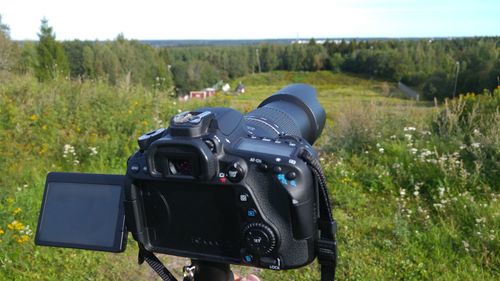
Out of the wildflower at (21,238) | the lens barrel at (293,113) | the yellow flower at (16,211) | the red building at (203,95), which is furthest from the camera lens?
the red building at (203,95)

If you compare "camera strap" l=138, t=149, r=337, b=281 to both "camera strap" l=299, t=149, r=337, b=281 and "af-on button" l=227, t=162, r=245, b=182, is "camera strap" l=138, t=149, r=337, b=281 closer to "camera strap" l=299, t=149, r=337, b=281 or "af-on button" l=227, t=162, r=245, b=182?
"camera strap" l=299, t=149, r=337, b=281

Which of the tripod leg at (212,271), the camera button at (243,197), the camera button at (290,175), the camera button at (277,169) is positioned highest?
the camera button at (277,169)

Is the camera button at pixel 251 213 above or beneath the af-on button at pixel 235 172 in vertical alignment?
beneath

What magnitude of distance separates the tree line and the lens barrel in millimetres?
14140

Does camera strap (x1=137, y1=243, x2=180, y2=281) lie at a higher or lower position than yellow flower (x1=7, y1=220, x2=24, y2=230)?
higher

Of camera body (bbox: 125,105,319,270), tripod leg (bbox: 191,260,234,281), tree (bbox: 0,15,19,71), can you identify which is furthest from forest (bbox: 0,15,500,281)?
tree (bbox: 0,15,19,71)

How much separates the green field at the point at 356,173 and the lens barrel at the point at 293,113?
1226 millimetres

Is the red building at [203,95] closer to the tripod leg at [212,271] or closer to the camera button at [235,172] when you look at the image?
the tripod leg at [212,271]

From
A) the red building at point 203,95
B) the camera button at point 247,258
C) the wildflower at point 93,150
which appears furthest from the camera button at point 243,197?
the red building at point 203,95

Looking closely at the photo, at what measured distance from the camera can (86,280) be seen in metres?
2.49

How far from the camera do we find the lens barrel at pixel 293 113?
1.37 m

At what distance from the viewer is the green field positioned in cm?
258

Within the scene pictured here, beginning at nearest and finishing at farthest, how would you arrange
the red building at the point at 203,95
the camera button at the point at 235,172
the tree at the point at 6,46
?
the camera button at the point at 235,172, the red building at the point at 203,95, the tree at the point at 6,46

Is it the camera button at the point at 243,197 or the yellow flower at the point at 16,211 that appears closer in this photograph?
the camera button at the point at 243,197
